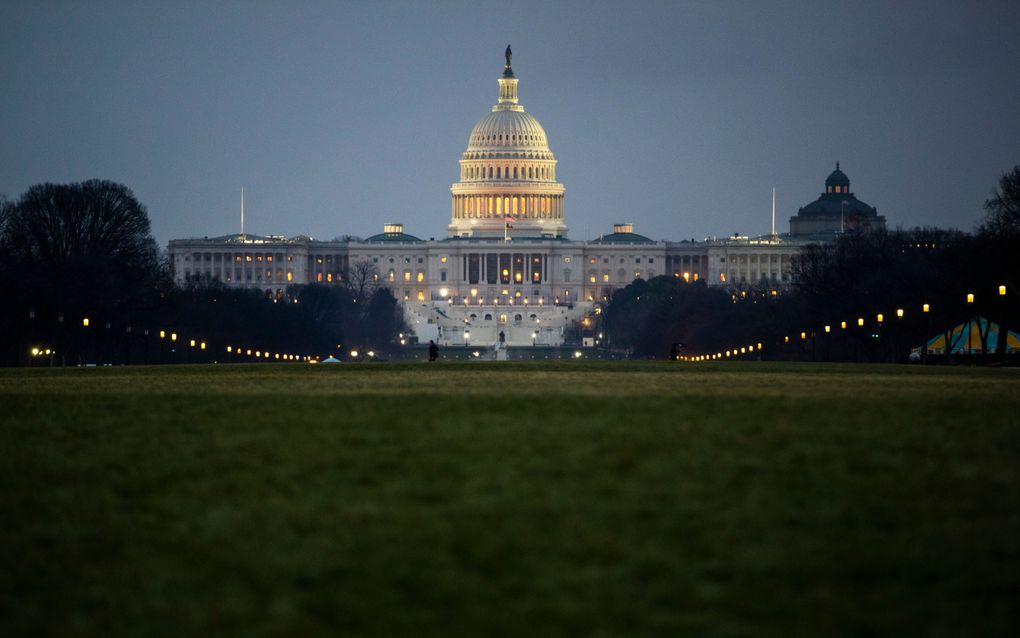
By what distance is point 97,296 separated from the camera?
267ft

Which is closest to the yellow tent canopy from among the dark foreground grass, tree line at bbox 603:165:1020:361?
tree line at bbox 603:165:1020:361

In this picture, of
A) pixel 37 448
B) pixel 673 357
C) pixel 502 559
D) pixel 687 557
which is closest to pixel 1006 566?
pixel 687 557

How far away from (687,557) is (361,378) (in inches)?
1026

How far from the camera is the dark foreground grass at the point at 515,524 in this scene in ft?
39.4

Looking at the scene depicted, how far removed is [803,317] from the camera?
328 ft

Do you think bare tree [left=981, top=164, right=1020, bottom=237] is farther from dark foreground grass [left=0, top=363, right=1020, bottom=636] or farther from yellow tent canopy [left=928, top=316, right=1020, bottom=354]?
dark foreground grass [left=0, top=363, right=1020, bottom=636]

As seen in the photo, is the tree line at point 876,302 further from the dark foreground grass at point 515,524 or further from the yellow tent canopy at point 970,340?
the dark foreground grass at point 515,524

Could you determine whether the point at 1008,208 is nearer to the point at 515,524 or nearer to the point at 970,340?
the point at 970,340

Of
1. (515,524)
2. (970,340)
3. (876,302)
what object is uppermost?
(876,302)

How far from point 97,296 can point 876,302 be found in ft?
118

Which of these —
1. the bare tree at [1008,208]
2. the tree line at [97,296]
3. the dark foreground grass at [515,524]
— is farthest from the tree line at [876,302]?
the dark foreground grass at [515,524]

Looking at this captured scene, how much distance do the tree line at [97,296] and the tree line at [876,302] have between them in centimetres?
2898

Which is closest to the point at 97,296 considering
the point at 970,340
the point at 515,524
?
the point at 970,340

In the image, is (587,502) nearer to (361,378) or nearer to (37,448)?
(37,448)
